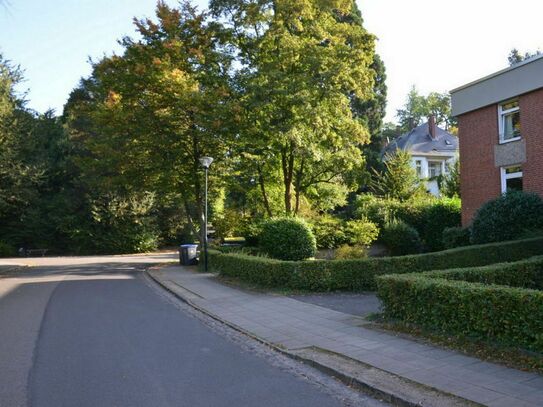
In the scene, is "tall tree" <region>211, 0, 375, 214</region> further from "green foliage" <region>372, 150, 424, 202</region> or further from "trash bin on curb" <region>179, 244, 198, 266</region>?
"green foliage" <region>372, 150, 424, 202</region>

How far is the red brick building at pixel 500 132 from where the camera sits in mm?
18484

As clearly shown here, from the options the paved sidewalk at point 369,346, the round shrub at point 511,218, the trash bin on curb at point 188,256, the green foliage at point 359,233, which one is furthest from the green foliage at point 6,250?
the round shrub at point 511,218

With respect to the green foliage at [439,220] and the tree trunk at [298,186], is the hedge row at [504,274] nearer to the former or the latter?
the tree trunk at [298,186]

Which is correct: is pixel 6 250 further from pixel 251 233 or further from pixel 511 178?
pixel 511 178

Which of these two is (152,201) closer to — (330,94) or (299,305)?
(330,94)

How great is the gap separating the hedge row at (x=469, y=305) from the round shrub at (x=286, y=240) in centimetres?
1008

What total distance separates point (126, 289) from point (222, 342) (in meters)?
8.33

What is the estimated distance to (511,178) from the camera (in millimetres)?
19922

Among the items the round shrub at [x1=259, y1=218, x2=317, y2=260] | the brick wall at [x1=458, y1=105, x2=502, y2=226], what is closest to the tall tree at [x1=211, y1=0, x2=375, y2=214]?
the round shrub at [x1=259, y1=218, x2=317, y2=260]

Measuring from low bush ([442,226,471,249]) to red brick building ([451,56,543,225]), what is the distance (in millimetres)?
1100

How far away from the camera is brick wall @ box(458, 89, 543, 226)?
18.5m

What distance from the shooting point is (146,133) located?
21688 mm

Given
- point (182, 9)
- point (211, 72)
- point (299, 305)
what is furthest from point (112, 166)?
point (299, 305)

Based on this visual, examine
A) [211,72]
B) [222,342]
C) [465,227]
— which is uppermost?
[211,72]
